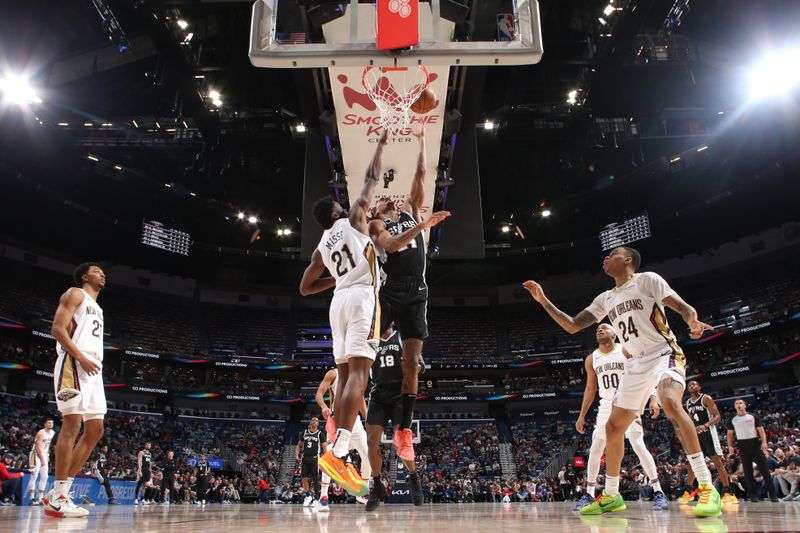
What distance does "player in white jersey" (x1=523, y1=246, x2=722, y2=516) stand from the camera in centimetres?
459

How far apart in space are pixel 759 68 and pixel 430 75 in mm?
14251

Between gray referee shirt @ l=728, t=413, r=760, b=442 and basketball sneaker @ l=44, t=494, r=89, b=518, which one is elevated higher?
gray referee shirt @ l=728, t=413, r=760, b=442

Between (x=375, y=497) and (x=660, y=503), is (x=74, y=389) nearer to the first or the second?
(x=375, y=497)

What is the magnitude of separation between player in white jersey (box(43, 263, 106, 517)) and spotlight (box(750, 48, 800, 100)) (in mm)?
19016

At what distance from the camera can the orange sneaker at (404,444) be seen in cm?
504

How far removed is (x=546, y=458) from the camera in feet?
88.7

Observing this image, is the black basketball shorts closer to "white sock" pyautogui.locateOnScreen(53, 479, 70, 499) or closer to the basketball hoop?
"white sock" pyautogui.locateOnScreen(53, 479, 70, 499)

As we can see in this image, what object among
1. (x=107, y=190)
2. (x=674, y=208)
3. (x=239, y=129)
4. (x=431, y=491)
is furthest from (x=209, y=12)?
(x=674, y=208)

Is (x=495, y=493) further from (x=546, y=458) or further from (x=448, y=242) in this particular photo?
(x=448, y=242)

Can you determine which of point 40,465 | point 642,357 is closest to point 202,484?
point 40,465

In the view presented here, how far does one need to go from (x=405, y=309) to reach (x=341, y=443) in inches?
66.1

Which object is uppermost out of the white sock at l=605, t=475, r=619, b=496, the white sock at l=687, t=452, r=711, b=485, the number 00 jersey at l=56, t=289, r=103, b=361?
the number 00 jersey at l=56, t=289, r=103, b=361

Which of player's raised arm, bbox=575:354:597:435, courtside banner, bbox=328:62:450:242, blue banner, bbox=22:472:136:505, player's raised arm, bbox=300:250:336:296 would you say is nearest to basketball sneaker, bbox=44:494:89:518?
player's raised arm, bbox=300:250:336:296

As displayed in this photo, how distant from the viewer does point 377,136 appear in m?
9.41
